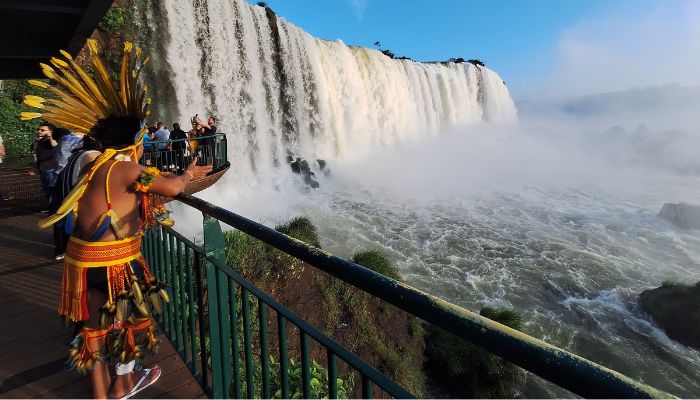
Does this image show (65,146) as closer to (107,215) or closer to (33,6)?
(33,6)

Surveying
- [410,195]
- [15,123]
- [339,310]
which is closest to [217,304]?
[339,310]

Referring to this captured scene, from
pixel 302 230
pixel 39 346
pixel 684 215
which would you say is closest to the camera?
pixel 39 346

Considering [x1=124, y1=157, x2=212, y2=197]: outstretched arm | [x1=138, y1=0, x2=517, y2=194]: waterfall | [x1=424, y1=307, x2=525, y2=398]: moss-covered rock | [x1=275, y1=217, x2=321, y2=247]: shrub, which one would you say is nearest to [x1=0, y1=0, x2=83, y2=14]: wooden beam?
[x1=124, y1=157, x2=212, y2=197]: outstretched arm

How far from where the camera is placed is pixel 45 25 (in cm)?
651

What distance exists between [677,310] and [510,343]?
40.6 ft

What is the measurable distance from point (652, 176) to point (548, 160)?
901 cm

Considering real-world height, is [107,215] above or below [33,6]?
below

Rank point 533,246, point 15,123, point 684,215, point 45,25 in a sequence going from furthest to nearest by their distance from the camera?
point 684,215 → point 15,123 → point 533,246 → point 45,25

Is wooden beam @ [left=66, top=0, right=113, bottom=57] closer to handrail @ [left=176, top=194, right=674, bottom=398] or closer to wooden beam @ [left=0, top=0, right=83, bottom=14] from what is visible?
wooden beam @ [left=0, top=0, right=83, bottom=14]

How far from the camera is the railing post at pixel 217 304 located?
220 cm

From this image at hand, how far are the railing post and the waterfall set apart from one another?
15022 mm

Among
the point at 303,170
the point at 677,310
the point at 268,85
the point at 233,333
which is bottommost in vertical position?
the point at 677,310

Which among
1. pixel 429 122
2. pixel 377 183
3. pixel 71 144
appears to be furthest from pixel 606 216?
pixel 71 144

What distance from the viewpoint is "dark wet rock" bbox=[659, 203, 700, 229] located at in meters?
18.4
